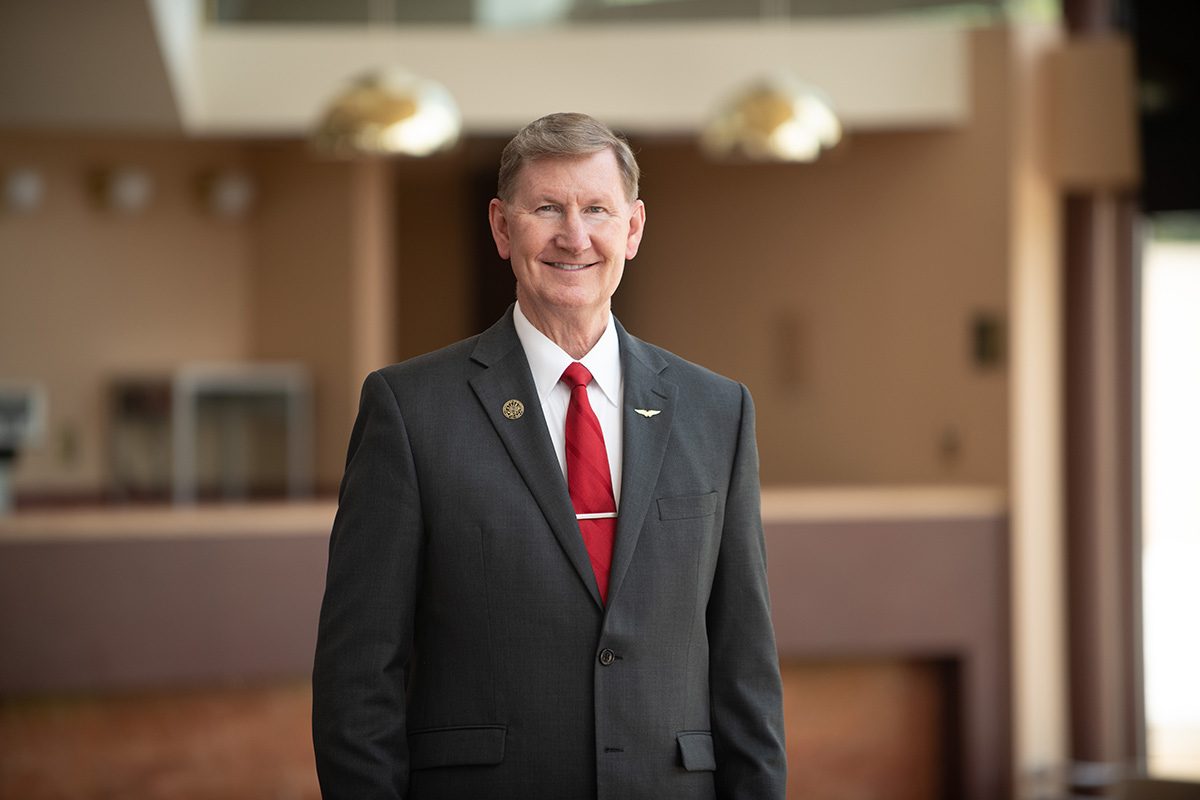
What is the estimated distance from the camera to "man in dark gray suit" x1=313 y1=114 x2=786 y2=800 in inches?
61.6

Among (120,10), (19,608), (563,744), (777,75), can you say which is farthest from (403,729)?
(120,10)

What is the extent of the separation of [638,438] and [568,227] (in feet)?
0.93

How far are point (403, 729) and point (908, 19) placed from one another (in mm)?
5426

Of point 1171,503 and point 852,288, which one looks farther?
point 852,288

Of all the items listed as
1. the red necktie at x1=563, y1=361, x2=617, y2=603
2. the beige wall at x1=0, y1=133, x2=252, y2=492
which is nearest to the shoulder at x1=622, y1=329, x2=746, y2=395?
the red necktie at x1=563, y1=361, x2=617, y2=603

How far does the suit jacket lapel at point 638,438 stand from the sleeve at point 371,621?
259 mm

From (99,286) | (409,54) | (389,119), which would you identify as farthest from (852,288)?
(99,286)

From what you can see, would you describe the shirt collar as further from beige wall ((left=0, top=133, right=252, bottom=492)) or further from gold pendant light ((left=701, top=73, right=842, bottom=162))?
beige wall ((left=0, top=133, right=252, bottom=492))

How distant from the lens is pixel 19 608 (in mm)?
4570

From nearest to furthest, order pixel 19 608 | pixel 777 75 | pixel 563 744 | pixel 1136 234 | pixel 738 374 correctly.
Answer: pixel 563 744 → pixel 19 608 → pixel 777 75 → pixel 1136 234 → pixel 738 374

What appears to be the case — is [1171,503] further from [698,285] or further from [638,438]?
[638,438]

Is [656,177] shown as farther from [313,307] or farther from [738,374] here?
[313,307]

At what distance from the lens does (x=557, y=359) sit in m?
1.65

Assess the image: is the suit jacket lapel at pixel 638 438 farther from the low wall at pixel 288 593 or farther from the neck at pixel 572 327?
the low wall at pixel 288 593
